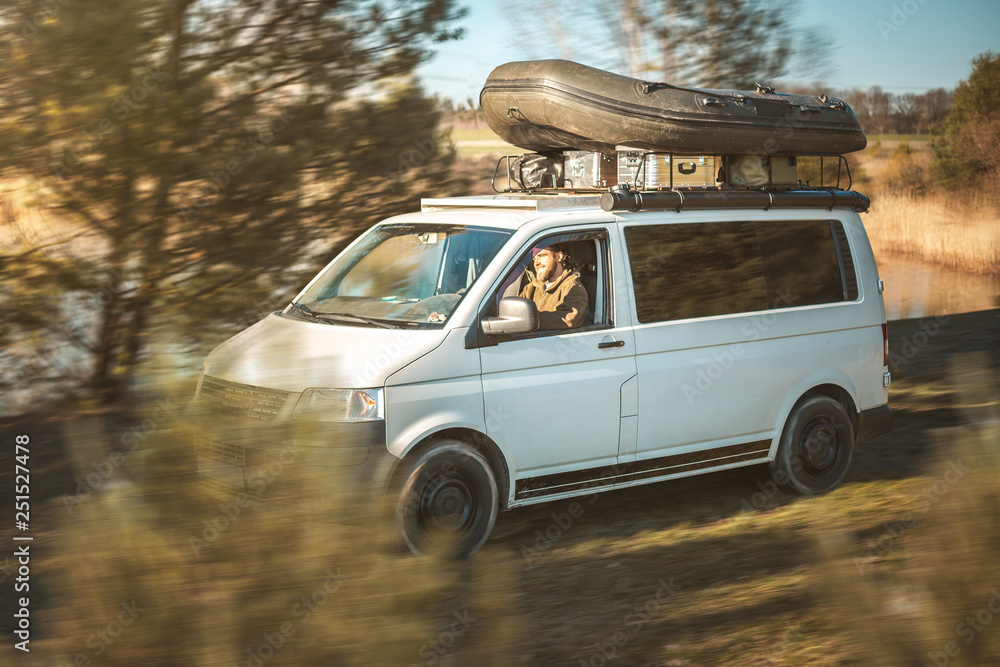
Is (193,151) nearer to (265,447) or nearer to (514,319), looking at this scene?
(514,319)

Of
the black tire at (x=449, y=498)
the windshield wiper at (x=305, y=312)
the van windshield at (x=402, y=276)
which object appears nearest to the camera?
the black tire at (x=449, y=498)

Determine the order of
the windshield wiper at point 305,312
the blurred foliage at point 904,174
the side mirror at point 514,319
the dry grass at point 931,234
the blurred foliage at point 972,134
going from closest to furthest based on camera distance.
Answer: the side mirror at point 514,319, the windshield wiper at point 305,312, the dry grass at point 931,234, the blurred foliage at point 904,174, the blurred foliage at point 972,134

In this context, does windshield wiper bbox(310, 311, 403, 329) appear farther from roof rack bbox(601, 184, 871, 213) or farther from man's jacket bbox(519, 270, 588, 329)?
roof rack bbox(601, 184, 871, 213)

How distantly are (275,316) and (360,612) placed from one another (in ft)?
13.6

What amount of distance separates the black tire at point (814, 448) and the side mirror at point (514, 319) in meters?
2.50

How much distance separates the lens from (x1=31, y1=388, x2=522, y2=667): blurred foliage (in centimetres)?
260

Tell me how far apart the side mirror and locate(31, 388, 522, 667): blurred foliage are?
2.70 metres

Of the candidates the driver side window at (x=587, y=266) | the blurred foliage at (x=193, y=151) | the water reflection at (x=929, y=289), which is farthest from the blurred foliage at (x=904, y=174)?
the driver side window at (x=587, y=266)

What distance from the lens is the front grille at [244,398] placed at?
3194mm

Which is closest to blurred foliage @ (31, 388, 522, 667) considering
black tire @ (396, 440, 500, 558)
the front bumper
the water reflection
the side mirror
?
the front bumper

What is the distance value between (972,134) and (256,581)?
28270 mm

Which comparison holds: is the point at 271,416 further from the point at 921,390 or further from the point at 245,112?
the point at 921,390

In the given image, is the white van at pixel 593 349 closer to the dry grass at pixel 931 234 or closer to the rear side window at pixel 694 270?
the rear side window at pixel 694 270

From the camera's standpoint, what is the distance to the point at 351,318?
601 cm
